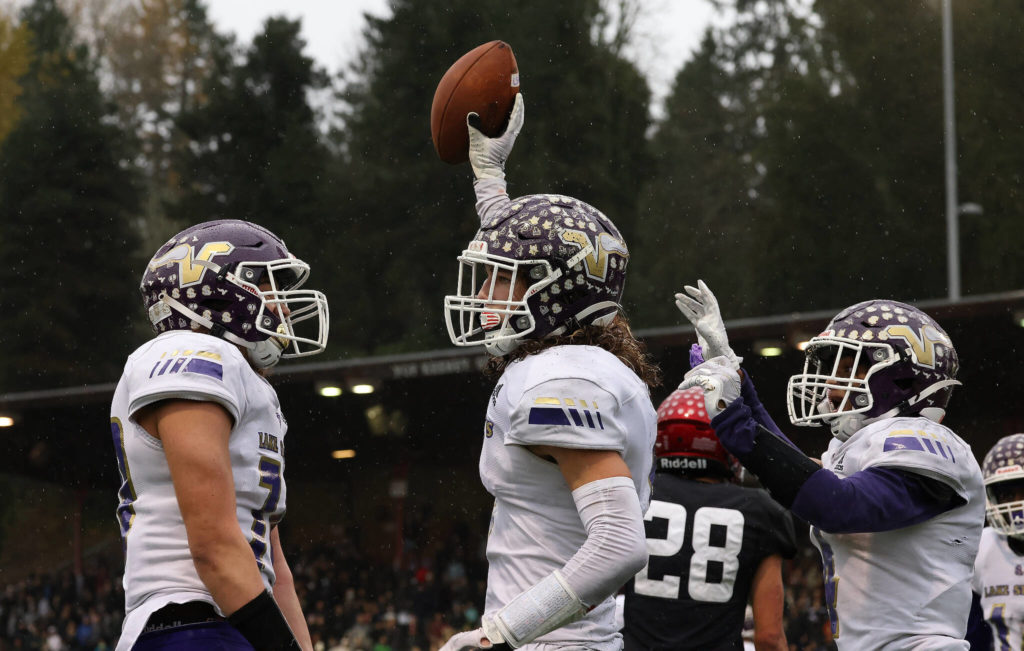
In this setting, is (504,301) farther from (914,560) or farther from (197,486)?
(914,560)

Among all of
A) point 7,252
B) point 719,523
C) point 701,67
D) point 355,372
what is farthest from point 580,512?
point 701,67

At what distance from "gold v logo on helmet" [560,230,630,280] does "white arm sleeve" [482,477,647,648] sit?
71 cm

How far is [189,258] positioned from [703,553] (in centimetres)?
270

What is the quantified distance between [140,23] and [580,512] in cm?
2920

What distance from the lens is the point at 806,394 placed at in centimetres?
449

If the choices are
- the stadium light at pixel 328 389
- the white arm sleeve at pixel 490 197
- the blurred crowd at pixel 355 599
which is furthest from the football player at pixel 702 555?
the stadium light at pixel 328 389

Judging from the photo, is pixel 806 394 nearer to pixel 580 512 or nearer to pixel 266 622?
pixel 580 512

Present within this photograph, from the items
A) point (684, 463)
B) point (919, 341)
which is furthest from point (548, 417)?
point (684, 463)

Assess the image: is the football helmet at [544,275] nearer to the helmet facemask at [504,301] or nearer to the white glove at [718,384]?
the helmet facemask at [504,301]

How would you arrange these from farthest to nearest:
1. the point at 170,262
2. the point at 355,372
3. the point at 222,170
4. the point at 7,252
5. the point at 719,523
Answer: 1. the point at 222,170
2. the point at 7,252
3. the point at 355,372
4. the point at 719,523
5. the point at 170,262

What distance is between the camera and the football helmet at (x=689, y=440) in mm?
5617

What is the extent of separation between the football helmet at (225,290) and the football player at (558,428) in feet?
1.64

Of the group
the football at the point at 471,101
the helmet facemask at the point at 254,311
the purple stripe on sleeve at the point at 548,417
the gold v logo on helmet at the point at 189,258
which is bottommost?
the purple stripe on sleeve at the point at 548,417

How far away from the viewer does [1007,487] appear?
6805 mm
